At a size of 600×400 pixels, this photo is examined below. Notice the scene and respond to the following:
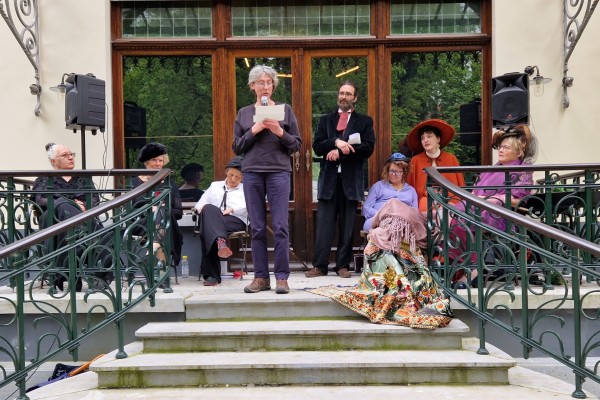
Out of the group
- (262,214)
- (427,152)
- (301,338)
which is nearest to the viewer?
(301,338)

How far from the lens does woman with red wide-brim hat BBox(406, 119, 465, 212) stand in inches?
272

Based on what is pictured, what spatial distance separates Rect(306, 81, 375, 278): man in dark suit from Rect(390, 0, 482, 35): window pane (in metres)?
1.58

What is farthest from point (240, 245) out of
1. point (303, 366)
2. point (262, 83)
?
point (303, 366)

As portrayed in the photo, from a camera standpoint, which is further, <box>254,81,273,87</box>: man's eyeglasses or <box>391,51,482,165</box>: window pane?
<box>391,51,482,165</box>: window pane

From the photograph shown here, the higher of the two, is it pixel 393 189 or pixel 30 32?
pixel 30 32

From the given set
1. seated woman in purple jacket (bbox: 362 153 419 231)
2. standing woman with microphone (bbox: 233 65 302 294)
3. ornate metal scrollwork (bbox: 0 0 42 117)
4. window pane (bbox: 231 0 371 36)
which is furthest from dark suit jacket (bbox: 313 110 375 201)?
ornate metal scrollwork (bbox: 0 0 42 117)

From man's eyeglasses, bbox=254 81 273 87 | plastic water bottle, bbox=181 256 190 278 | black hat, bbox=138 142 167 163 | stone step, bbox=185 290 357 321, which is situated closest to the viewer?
stone step, bbox=185 290 357 321

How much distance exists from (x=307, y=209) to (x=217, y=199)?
4.22 ft

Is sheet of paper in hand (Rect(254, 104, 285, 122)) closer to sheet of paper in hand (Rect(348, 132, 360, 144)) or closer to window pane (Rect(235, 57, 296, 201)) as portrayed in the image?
sheet of paper in hand (Rect(348, 132, 360, 144))

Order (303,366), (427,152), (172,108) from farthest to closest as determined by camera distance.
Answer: (172,108)
(427,152)
(303,366)

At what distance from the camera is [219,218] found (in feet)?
21.7

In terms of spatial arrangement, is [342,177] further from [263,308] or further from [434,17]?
[434,17]

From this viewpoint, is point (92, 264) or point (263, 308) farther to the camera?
point (92, 264)

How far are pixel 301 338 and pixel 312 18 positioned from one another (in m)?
4.32
